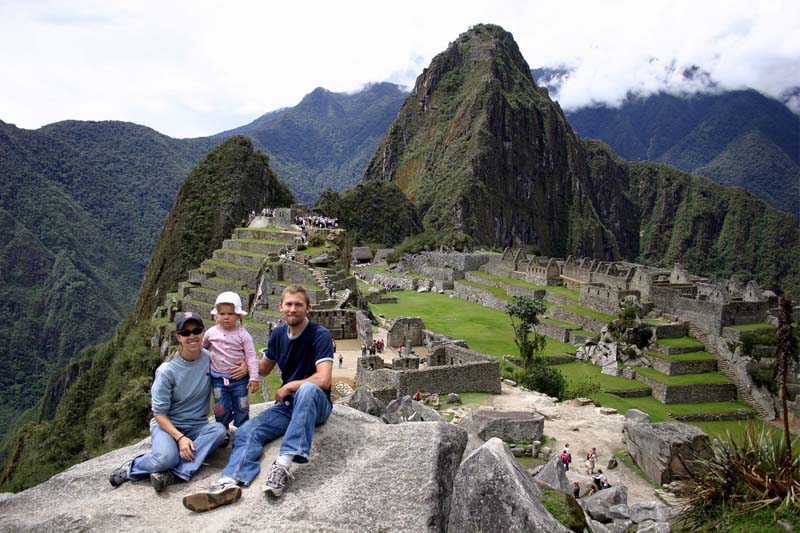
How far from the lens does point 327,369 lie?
561cm

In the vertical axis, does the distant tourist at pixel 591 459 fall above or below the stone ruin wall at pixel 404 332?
below

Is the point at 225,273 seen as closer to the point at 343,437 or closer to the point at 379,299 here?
the point at 379,299

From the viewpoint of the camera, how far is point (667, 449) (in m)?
13.2

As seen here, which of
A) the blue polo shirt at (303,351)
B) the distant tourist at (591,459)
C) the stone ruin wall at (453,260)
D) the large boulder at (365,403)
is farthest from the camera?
the stone ruin wall at (453,260)

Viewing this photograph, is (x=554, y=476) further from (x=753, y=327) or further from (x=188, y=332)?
(x=753, y=327)

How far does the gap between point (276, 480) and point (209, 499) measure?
52 centimetres

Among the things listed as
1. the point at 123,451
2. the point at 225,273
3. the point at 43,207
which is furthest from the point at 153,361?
the point at 43,207

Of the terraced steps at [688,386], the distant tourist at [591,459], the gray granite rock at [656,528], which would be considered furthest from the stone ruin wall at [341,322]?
the gray granite rock at [656,528]

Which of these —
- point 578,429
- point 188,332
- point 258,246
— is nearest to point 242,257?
point 258,246

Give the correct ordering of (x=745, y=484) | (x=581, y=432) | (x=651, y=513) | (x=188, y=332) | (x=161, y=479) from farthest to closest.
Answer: (x=581, y=432)
(x=651, y=513)
(x=745, y=484)
(x=188, y=332)
(x=161, y=479)

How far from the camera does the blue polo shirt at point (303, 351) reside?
575cm

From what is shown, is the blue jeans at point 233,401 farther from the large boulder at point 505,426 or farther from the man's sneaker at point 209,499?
the large boulder at point 505,426

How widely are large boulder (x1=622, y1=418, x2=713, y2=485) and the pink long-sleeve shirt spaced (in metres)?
10.1

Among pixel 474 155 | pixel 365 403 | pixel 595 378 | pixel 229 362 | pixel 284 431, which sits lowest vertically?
pixel 595 378
